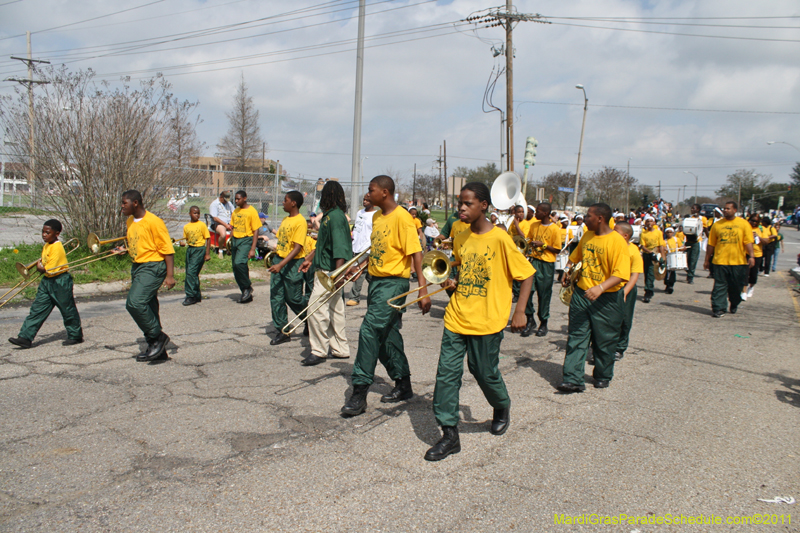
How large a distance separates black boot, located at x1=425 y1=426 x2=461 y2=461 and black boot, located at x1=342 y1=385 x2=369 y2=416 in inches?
34.7

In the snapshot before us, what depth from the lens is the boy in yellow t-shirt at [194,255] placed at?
9.67 m

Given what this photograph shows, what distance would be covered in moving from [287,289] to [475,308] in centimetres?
353

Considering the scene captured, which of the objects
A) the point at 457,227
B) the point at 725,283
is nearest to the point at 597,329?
the point at 457,227

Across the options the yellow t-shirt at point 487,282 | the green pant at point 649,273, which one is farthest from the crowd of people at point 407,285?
the green pant at point 649,273

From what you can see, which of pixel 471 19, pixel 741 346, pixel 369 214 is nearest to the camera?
pixel 741 346

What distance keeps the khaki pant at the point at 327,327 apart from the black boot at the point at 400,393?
1362 mm

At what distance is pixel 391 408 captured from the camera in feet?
15.9

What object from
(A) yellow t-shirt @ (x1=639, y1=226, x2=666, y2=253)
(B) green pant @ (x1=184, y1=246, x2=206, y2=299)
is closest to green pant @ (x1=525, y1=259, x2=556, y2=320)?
(A) yellow t-shirt @ (x1=639, y1=226, x2=666, y2=253)

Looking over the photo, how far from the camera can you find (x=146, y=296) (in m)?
5.94

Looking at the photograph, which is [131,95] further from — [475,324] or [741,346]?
[741,346]

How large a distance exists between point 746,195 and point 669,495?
293 feet

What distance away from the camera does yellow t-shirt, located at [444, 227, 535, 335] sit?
3.85 m

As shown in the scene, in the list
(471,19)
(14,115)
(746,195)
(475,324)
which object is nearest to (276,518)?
(475,324)

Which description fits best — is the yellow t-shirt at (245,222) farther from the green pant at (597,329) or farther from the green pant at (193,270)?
the green pant at (597,329)
